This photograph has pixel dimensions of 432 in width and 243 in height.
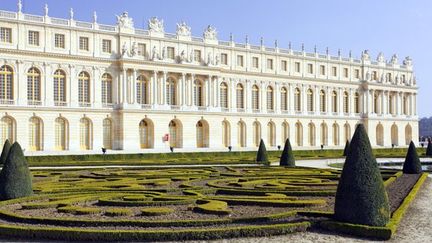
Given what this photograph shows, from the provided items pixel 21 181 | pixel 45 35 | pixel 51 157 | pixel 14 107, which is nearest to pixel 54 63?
pixel 45 35

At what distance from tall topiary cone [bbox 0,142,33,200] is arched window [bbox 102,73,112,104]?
36004mm

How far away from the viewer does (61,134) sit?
160ft

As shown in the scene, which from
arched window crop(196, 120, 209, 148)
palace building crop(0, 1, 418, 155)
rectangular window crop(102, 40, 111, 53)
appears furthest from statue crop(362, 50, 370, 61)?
rectangular window crop(102, 40, 111, 53)

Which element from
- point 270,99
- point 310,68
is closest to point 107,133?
point 270,99

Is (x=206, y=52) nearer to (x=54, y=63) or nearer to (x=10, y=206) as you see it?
(x=54, y=63)

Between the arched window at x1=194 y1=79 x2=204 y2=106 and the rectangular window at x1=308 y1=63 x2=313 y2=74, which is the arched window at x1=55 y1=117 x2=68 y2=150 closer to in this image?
the arched window at x1=194 y1=79 x2=204 y2=106

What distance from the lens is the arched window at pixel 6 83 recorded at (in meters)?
45.3

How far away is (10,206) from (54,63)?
1386 inches

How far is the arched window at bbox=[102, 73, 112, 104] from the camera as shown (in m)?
51.5

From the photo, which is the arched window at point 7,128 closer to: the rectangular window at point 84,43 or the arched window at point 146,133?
the rectangular window at point 84,43

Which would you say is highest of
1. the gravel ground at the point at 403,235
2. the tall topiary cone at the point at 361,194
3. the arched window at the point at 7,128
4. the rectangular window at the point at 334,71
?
the rectangular window at the point at 334,71

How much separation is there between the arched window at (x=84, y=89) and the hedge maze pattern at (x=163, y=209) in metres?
30.2

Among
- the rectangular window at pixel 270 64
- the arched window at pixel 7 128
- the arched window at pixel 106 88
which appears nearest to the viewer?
the arched window at pixel 7 128

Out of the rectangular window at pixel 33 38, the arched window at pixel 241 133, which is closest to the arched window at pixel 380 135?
the arched window at pixel 241 133
